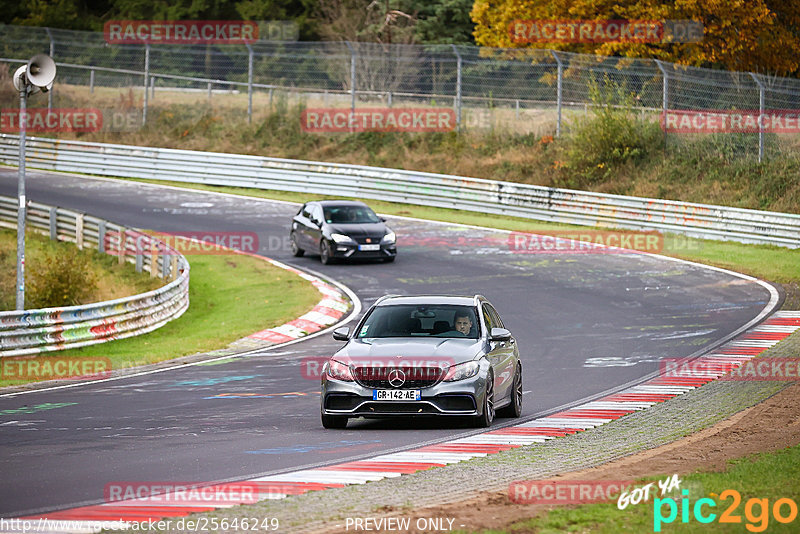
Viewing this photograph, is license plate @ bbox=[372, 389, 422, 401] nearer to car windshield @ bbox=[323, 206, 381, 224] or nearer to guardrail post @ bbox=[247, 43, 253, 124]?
car windshield @ bbox=[323, 206, 381, 224]

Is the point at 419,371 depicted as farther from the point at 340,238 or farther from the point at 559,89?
the point at 559,89

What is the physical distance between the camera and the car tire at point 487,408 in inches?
485

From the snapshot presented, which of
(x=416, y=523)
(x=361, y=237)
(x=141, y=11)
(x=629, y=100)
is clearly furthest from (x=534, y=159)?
(x=141, y=11)

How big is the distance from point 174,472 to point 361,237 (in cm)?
1951

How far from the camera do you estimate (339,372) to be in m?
12.3

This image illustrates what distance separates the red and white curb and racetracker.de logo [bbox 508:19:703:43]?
81.7ft

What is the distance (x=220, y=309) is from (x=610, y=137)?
17966 mm

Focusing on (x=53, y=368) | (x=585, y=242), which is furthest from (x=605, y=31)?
(x=53, y=368)

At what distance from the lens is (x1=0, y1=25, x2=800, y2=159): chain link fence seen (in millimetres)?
35375

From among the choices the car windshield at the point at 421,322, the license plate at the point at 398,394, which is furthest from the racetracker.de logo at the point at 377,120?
the license plate at the point at 398,394

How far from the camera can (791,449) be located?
9969 mm

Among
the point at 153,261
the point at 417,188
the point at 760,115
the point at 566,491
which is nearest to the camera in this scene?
the point at 566,491

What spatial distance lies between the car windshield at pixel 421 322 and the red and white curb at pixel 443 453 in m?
1.28

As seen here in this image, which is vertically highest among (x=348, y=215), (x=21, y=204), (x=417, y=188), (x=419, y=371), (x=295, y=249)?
(x=21, y=204)
